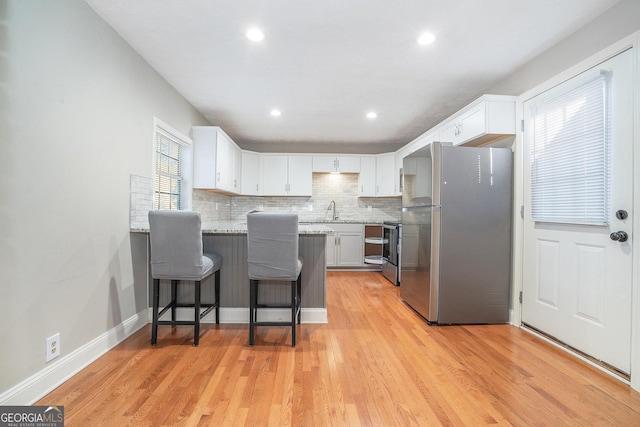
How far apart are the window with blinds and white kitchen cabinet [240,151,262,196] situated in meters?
1.64

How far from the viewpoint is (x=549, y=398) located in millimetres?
1633

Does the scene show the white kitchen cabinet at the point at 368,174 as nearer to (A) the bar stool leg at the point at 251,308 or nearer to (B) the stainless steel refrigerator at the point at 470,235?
(B) the stainless steel refrigerator at the point at 470,235

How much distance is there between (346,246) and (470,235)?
2735 mm

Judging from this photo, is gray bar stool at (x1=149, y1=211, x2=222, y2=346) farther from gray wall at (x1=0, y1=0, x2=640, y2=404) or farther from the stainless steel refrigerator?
the stainless steel refrigerator

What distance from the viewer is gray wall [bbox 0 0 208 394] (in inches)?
56.6

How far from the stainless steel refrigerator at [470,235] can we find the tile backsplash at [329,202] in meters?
3.01

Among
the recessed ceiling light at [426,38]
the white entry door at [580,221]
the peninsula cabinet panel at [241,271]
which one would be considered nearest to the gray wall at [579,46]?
the white entry door at [580,221]

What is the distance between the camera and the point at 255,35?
2.19 meters

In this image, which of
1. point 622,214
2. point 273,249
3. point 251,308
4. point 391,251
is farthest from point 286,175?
point 622,214

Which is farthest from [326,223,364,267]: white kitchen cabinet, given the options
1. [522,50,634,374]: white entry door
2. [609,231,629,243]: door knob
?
[609,231,629,243]: door knob

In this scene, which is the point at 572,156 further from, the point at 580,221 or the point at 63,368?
the point at 63,368

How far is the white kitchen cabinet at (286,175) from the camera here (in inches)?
217

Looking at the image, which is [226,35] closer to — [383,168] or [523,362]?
[523,362]

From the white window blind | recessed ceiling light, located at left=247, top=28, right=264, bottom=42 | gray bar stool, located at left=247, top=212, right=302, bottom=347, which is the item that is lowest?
gray bar stool, located at left=247, top=212, right=302, bottom=347
